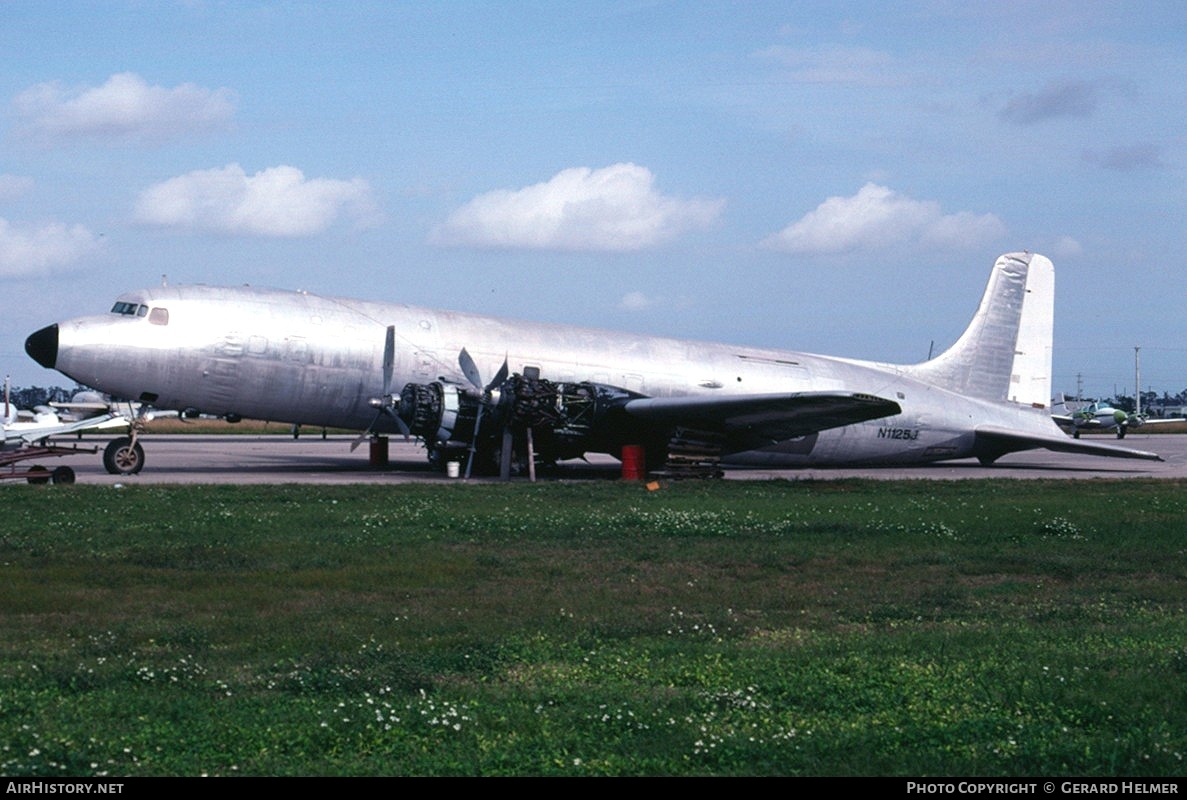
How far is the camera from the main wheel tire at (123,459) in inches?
1251

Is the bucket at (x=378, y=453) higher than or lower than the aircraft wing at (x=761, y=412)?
lower

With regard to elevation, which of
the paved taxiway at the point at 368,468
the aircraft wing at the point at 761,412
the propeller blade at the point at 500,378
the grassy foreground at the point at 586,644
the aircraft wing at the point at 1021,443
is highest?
the propeller blade at the point at 500,378

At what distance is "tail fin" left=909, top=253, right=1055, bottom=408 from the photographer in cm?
4275

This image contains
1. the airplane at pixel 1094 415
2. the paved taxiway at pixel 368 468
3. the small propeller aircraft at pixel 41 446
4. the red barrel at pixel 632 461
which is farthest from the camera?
the airplane at pixel 1094 415

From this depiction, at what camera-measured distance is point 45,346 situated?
30.2m

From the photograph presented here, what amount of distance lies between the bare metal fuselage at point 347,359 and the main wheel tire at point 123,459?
5.32ft

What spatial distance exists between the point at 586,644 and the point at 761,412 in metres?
23.5

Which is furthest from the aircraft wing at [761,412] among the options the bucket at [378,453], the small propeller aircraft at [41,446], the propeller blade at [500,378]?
the small propeller aircraft at [41,446]

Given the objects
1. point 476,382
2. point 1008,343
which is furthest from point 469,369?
point 1008,343

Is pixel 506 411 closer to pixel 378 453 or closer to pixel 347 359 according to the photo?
pixel 347 359

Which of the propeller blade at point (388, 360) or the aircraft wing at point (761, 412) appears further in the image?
the aircraft wing at point (761, 412)

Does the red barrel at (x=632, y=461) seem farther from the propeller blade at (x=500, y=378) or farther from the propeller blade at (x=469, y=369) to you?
the propeller blade at (x=469, y=369)

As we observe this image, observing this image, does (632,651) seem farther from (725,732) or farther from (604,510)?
(604,510)

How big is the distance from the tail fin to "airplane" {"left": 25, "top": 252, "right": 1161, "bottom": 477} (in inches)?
131
